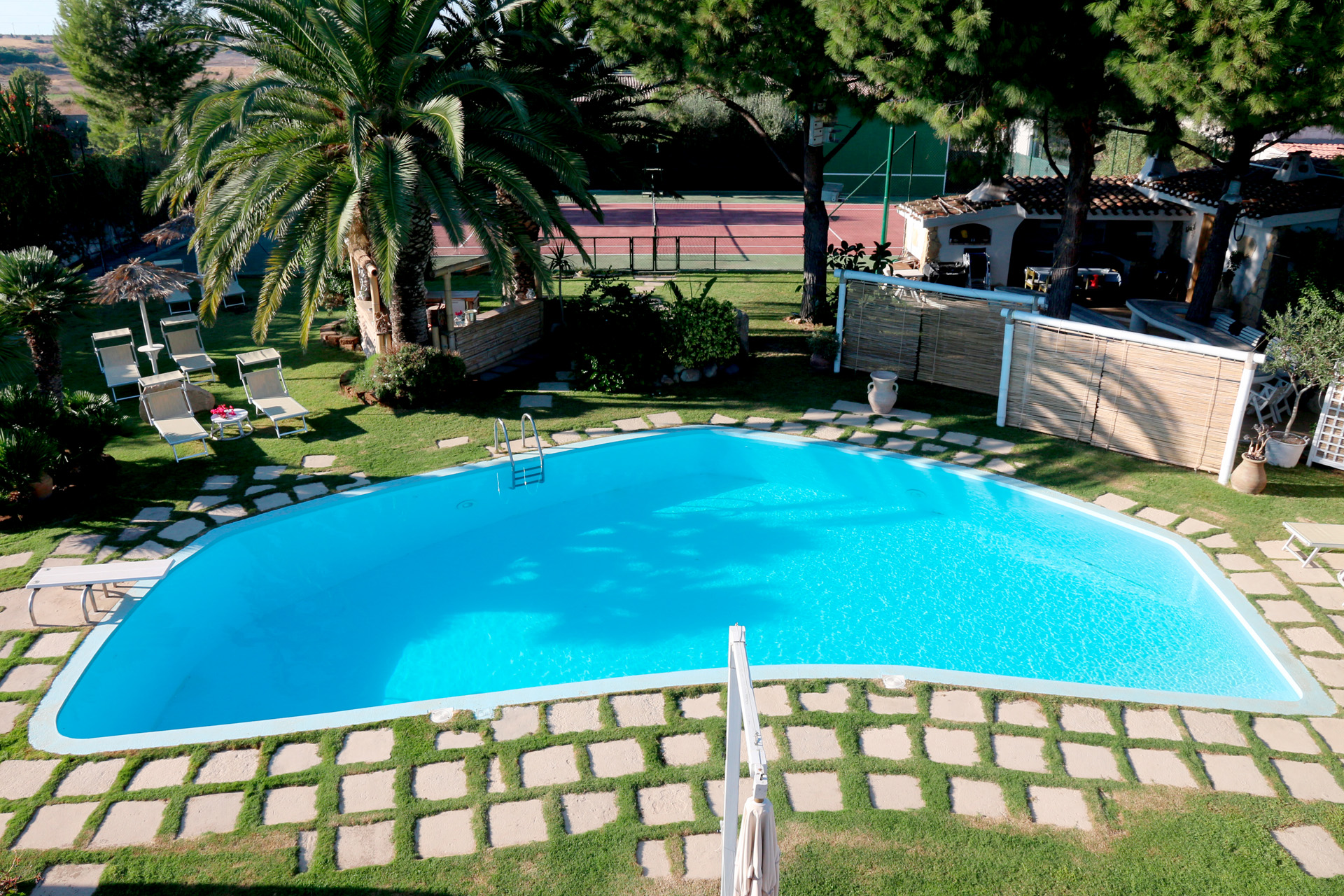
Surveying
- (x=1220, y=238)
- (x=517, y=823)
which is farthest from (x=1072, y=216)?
(x=517, y=823)

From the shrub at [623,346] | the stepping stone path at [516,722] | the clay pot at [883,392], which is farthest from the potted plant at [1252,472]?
the stepping stone path at [516,722]

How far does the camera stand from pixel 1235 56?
10766 millimetres

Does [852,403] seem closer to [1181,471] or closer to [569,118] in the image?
[1181,471]

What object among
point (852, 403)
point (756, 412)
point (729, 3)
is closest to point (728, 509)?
point (756, 412)

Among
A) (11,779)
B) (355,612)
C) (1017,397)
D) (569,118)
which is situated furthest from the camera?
(569,118)

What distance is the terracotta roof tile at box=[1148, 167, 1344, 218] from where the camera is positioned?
16.5 metres

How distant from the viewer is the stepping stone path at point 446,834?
648cm

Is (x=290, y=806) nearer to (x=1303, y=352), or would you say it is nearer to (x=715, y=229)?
(x=1303, y=352)

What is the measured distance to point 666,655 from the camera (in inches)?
394

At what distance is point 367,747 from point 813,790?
140 inches

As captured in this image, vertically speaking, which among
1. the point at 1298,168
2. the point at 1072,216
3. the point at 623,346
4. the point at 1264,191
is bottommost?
the point at 623,346

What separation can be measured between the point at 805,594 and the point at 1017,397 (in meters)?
5.27

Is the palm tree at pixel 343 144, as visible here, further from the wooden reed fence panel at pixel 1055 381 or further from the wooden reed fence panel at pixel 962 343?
the wooden reed fence panel at pixel 1055 381

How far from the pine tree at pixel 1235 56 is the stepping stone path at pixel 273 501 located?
463 inches
